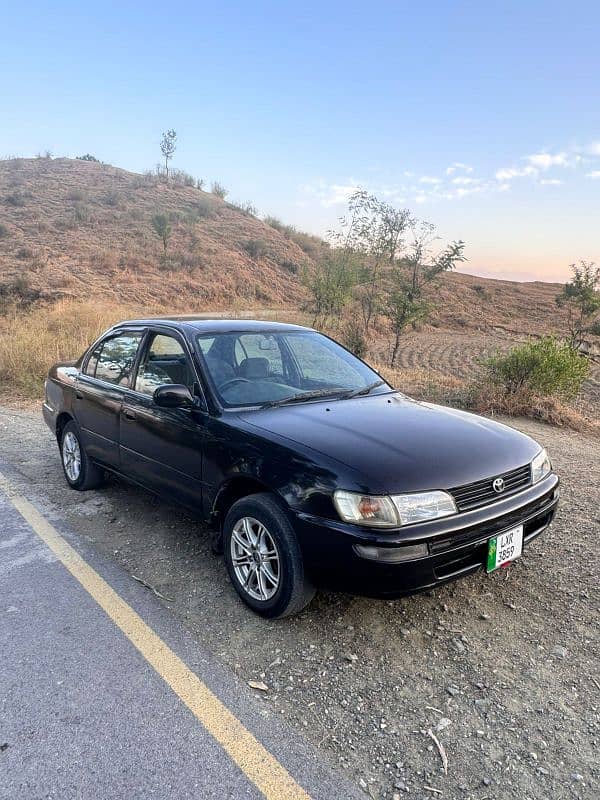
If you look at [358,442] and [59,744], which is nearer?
[59,744]

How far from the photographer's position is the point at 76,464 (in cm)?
491

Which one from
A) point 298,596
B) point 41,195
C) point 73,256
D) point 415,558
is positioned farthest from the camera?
point 41,195

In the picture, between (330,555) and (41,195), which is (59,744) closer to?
(330,555)

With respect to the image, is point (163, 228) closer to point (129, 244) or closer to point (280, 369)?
point (129, 244)

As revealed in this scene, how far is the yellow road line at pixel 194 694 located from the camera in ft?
6.48

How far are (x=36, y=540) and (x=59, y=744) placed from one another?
2074mm

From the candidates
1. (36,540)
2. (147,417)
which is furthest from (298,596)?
(36,540)

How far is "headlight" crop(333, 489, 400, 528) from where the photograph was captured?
2512 mm

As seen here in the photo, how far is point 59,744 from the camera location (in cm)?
214

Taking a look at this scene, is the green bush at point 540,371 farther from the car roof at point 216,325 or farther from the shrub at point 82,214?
the shrub at point 82,214

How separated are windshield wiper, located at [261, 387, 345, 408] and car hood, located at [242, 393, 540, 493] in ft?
0.29

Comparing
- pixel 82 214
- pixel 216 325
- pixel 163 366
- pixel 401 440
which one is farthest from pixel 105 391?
pixel 82 214

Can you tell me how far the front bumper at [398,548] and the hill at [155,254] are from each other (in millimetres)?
23918

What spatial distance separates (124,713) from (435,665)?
56.2 inches
